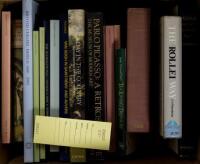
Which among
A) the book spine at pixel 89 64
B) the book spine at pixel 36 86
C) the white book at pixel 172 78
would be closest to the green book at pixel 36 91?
the book spine at pixel 36 86

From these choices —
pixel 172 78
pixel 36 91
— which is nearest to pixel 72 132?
pixel 36 91

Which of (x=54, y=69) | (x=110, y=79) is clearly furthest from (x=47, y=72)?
(x=110, y=79)

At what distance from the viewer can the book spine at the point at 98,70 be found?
703mm

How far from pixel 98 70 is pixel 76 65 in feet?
0.15

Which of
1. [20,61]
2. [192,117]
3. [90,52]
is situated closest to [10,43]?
[20,61]

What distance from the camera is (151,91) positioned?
0.75 meters

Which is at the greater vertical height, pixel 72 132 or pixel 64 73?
pixel 64 73

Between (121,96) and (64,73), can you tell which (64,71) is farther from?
(121,96)

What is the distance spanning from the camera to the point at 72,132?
2.29 ft

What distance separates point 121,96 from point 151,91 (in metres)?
0.08

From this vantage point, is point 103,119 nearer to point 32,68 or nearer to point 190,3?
point 32,68

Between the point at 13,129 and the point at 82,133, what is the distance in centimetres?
17

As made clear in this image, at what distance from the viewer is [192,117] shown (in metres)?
0.70

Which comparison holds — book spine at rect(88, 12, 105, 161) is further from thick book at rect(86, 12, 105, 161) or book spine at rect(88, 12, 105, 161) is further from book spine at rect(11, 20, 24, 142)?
book spine at rect(11, 20, 24, 142)
